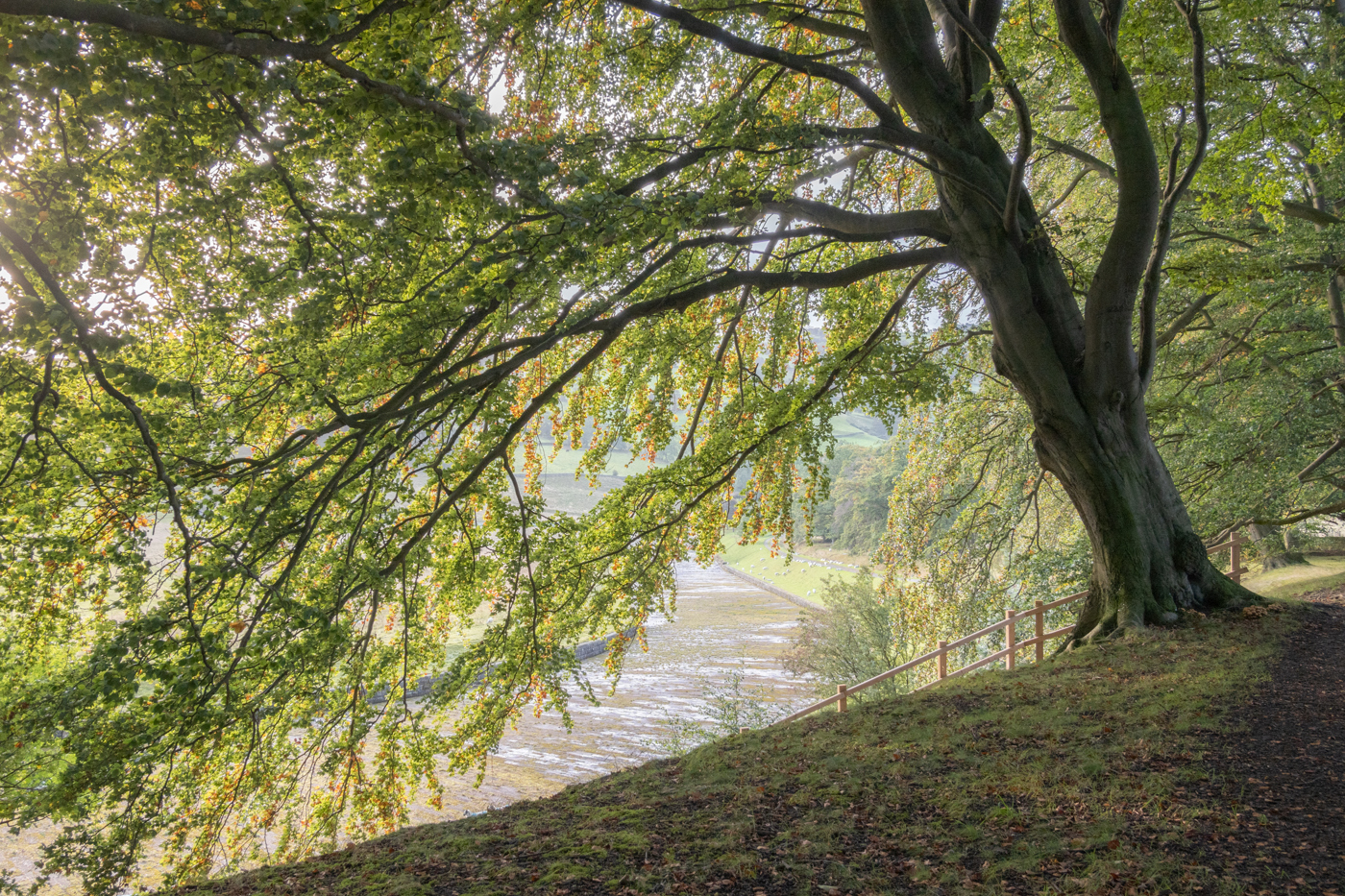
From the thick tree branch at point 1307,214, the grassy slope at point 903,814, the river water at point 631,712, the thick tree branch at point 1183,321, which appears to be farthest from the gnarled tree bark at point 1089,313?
the river water at point 631,712

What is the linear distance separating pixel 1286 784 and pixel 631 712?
69.5ft

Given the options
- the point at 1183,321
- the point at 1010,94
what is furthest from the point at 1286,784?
the point at 1183,321

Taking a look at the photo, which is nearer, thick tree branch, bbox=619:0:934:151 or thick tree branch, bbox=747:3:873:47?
thick tree branch, bbox=619:0:934:151

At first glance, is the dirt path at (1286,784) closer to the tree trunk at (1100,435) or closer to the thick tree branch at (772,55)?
Answer: the tree trunk at (1100,435)

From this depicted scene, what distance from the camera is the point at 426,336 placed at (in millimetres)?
4523

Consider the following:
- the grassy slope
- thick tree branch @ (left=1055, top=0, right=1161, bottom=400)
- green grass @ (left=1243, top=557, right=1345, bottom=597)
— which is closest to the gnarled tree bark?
thick tree branch @ (left=1055, top=0, right=1161, bottom=400)

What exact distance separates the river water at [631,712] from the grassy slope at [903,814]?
24.6 feet

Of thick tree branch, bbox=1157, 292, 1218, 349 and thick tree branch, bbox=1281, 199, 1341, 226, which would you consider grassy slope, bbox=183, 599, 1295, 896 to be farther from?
thick tree branch, bbox=1281, 199, 1341, 226

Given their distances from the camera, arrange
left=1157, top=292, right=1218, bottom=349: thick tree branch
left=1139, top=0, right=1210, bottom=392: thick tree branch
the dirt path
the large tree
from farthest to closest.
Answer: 1. left=1157, top=292, right=1218, bottom=349: thick tree branch
2. left=1139, top=0, right=1210, bottom=392: thick tree branch
3. the large tree
4. the dirt path

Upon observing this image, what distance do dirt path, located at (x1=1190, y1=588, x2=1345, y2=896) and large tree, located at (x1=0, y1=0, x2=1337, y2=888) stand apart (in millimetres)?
1852

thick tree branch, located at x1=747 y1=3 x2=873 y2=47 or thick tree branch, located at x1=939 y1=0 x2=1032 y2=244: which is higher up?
thick tree branch, located at x1=747 y1=3 x2=873 y2=47

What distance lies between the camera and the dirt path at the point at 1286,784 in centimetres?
289

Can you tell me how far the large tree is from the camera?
122 inches

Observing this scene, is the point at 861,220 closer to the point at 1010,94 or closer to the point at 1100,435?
the point at 1010,94
